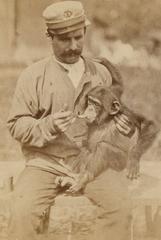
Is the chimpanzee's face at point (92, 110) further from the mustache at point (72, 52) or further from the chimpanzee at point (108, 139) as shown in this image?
the mustache at point (72, 52)

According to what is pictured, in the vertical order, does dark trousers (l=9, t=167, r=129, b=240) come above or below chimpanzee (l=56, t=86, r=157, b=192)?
below

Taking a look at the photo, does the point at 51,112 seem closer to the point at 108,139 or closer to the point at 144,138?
the point at 108,139

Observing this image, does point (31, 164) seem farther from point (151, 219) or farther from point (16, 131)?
point (151, 219)

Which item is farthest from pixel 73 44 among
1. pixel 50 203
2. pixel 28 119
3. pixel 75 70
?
pixel 50 203

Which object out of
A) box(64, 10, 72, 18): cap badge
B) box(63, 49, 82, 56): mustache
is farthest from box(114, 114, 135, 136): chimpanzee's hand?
box(64, 10, 72, 18): cap badge

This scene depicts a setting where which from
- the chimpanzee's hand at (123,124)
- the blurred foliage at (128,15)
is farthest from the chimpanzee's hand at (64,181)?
the blurred foliage at (128,15)

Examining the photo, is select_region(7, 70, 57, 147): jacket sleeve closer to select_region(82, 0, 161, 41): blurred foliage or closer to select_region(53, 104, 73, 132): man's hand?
select_region(53, 104, 73, 132): man's hand

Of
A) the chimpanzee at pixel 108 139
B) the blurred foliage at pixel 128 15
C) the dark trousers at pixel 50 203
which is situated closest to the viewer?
the dark trousers at pixel 50 203

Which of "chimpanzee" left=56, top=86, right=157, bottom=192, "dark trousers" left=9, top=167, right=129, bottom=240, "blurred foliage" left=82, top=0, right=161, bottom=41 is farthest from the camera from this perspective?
"blurred foliage" left=82, top=0, right=161, bottom=41

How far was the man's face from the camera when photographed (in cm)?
566

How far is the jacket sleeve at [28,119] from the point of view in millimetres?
5566

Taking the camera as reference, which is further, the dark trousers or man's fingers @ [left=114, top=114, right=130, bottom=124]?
man's fingers @ [left=114, top=114, right=130, bottom=124]

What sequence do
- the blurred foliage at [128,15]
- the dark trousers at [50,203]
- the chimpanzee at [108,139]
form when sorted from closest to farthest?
the dark trousers at [50,203] < the chimpanzee at [108,139] < the blurred foliage at [128,15]

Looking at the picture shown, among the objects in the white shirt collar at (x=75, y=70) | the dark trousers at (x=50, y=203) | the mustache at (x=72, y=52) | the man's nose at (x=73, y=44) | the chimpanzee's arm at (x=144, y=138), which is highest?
the man's nose at (x=73, y=44)
